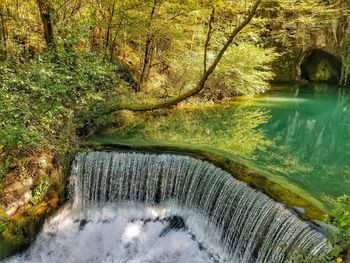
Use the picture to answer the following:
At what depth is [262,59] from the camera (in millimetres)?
14992

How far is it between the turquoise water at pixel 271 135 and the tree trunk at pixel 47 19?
2.35m

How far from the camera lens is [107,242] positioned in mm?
6816

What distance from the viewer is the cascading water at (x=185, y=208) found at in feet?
17.9

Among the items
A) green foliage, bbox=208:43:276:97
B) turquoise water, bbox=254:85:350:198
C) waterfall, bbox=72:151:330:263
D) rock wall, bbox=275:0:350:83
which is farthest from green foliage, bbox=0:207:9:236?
rock wall, bbox=275:0:350:83

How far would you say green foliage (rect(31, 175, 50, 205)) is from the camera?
6.64 meters

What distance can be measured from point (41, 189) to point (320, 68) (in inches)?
861

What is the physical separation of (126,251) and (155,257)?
569 millimetres

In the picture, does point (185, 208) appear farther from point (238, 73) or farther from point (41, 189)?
point (238, 73)

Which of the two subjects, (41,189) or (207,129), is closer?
(41,189)

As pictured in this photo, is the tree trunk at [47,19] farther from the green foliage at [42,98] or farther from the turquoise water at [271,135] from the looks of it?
the turquoise water at [271,135]

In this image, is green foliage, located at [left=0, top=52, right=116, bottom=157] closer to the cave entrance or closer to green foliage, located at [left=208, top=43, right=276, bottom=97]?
green foliage, located at [left=208, top=43, right=276, bottom=97]

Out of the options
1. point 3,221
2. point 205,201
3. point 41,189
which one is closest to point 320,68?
point 205,201

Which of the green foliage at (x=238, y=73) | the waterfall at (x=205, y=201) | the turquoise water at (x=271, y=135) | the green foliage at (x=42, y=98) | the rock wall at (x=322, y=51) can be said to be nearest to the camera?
the waterfall at (x=205, y=201)

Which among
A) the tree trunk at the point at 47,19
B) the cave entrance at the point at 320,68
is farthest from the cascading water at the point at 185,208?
the cave entrance at the point at 320,68
